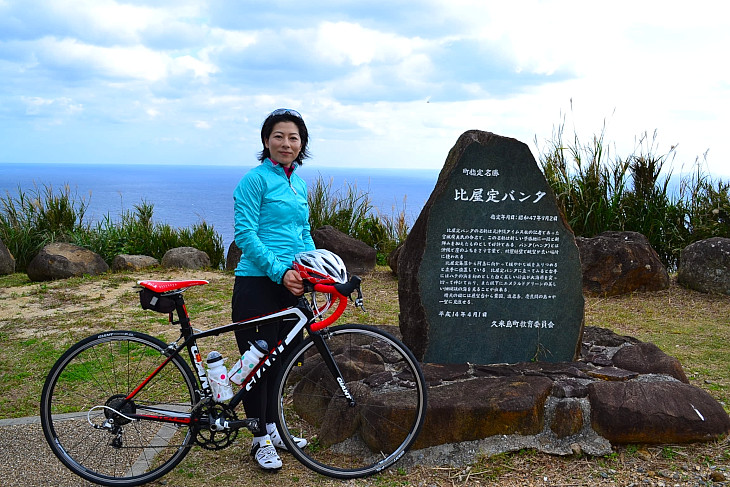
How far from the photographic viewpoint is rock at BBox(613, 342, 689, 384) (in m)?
3.79

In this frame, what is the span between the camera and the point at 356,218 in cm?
963

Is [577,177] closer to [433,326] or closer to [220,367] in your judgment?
[433,326]

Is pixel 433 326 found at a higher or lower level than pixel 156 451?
higher

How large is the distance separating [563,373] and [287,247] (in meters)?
1.84

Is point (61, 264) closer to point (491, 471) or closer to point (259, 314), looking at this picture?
point (259, 314)

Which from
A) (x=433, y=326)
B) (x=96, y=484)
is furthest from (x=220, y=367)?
(x=433, y=326)

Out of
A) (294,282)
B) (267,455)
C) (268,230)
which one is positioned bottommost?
(267,455)

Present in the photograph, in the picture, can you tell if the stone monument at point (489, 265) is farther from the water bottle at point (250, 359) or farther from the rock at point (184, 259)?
the rock at point (184, 259)

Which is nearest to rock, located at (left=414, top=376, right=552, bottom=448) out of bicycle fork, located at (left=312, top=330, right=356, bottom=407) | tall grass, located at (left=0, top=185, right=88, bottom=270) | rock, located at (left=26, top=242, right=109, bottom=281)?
bicycle fork, located at (left=312, top=330, right=356, bottom=407)

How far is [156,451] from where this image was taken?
319 cm

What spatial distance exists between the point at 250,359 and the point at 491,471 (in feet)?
4.20

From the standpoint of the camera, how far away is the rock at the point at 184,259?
8703mm

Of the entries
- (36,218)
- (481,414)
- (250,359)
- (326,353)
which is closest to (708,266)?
(481,414)

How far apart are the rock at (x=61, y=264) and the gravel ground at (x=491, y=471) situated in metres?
5.20
